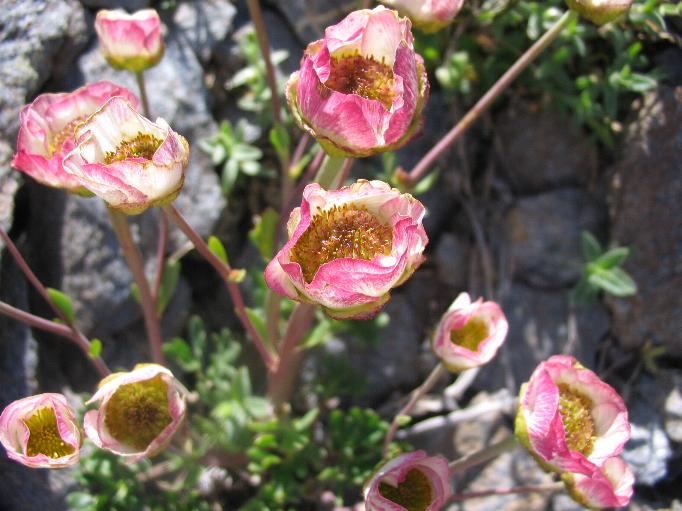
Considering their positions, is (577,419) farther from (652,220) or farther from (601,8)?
(601,8)

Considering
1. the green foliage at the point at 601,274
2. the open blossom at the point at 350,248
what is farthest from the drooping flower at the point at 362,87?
the green foliage at the point at 601,274

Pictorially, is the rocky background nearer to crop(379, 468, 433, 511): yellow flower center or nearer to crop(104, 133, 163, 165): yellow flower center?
crop(104, 133, 163, 165): yellow flower center

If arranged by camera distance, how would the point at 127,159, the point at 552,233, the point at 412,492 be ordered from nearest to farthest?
the point at 127,159 → the point at 412,492 → the point at 552,233

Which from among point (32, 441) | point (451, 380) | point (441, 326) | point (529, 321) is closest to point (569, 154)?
point (529, 321)

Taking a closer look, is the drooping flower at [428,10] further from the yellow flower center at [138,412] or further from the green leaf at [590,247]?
the yellow flower center at [138,412]

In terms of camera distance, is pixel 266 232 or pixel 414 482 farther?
pixel 266 232

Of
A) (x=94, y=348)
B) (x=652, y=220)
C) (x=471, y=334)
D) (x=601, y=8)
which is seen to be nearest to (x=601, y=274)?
(x=652, y=220)
